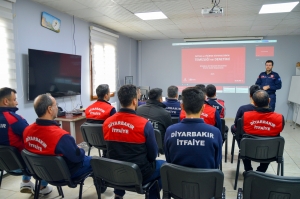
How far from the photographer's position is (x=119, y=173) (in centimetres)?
174

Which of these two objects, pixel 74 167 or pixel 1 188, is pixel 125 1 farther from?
pixel 1 188

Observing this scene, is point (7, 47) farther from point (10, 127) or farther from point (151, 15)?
point (151, 15)

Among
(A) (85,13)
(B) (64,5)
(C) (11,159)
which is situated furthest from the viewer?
(A) (85,13)

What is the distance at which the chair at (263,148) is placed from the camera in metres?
2.34

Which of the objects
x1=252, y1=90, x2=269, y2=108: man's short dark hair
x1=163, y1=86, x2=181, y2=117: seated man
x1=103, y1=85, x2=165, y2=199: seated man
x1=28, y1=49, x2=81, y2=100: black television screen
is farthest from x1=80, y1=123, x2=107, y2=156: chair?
x1=252, y1=90, x2=269, y2=108: man's short dark hair

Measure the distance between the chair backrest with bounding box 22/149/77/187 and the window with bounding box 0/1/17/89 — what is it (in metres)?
1.86

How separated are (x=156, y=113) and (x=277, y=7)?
3.14 m

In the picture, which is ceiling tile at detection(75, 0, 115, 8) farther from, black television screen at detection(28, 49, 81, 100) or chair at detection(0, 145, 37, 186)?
chair at detection(0, 145, 37, 186)

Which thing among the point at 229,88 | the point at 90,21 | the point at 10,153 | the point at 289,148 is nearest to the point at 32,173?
the point at 10,153

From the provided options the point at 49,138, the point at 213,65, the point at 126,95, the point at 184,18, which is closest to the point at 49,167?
the point at 49,138

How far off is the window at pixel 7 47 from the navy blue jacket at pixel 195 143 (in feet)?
9.18

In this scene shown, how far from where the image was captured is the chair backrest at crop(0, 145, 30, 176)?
201 cm

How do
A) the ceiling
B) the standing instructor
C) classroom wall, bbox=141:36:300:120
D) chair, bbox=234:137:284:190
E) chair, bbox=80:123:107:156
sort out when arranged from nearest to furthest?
chair, bbox=234:137:284:190 < chair, bbox=80:123:107:156 < the ceiling < the standing instructor < classroom wall, bbox=141:36:300:120

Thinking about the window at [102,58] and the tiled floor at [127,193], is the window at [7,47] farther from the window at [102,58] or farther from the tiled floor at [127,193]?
the window at [102,58]
